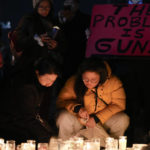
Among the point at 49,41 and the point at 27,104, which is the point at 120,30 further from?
the point at 27,104

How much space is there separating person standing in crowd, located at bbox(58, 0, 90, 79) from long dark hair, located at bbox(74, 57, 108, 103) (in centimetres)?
95

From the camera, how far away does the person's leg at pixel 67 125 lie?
4.20 m

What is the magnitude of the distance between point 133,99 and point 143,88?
0.21m

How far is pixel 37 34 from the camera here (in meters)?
4.82

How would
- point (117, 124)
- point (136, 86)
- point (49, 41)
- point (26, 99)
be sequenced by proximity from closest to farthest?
point (26, 99), point (117, 124), point (49, 41), point (136, 86)

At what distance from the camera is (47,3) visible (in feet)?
15.6

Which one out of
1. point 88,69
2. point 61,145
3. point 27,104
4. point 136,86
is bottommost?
point 61,145

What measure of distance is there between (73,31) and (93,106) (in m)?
1.29

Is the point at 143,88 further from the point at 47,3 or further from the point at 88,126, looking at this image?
the point at 47,3

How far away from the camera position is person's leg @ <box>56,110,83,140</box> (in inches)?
165

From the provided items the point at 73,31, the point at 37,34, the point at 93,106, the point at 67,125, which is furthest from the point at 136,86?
the point at 37,34

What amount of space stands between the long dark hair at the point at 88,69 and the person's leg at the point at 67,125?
269mm

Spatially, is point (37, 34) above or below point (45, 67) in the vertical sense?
above

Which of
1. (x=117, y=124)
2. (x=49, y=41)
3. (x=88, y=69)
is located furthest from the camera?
(x=49, y=41)
